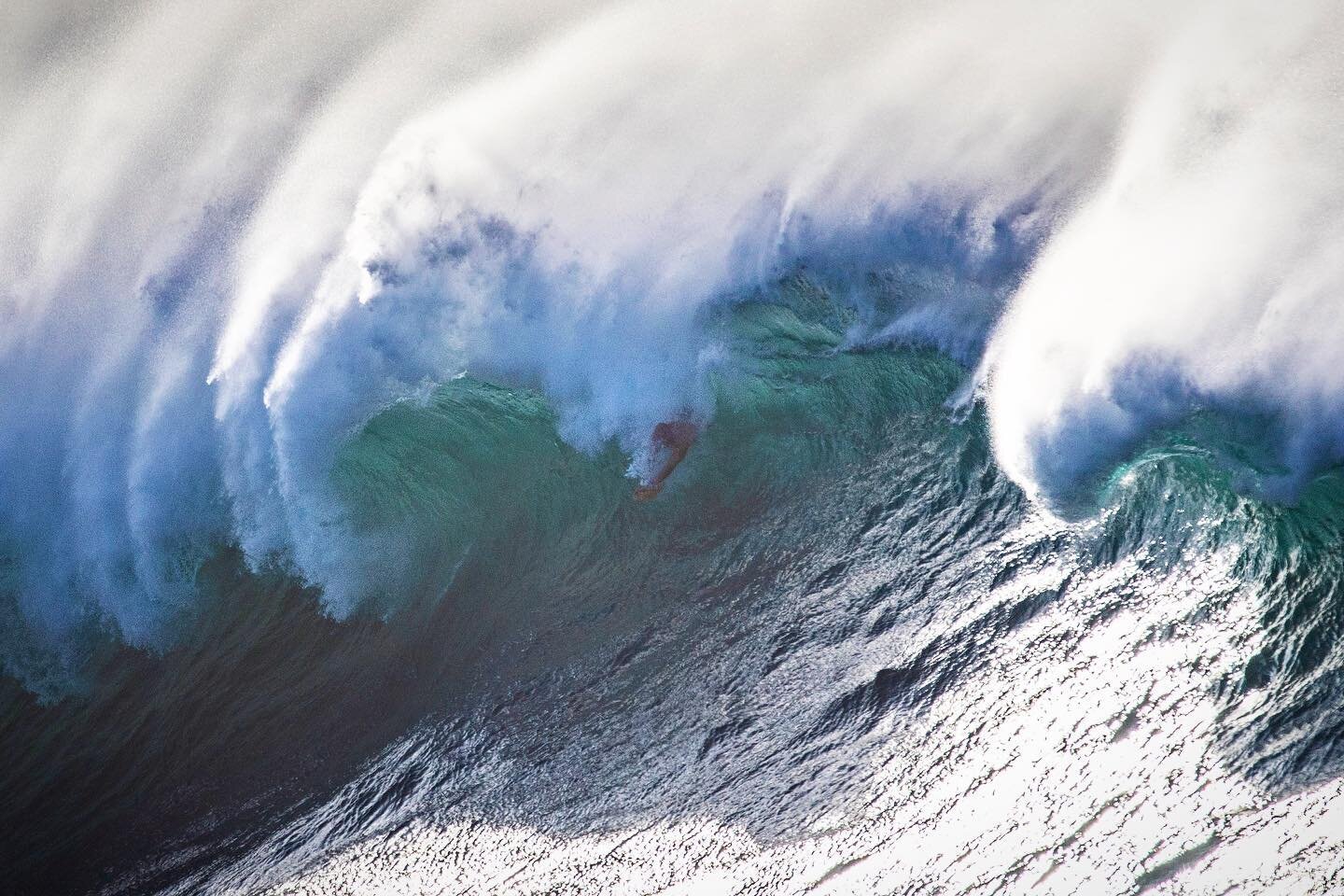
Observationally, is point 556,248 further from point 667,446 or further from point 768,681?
point 768,681

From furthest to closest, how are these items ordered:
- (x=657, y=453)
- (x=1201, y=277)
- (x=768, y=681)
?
1. (x=657, y=453)
2. (x=1201, y=277)
3. (x=768, y=681)

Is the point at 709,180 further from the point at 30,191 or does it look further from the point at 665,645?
the point at 30,191

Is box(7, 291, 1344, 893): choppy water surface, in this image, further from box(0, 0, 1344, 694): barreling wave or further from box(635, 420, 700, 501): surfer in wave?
box(0, 0, 1344, 694): barreling wave

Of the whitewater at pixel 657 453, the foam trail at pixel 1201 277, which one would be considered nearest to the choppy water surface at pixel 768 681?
the whitewater at pixel 657 453

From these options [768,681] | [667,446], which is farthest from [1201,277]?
[768,681]

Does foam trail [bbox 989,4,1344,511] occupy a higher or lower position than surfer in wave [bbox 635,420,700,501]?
lower

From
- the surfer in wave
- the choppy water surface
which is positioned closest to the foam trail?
the choppy water surface

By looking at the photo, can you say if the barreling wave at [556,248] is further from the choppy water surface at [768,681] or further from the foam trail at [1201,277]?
the choppy water surface at [768,681]
